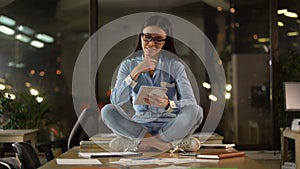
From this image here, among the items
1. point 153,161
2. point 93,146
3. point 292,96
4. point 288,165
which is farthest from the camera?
point 292,96

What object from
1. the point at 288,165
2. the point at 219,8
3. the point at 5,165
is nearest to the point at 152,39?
the point at 5,165

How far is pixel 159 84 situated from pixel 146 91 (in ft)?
0.90

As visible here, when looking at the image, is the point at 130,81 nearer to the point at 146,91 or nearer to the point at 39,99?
the point at 146,91

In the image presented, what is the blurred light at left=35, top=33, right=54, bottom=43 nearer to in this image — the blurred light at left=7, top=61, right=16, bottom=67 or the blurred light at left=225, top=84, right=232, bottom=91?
the blurred light at left=7, top=61, right=16, bottom=67

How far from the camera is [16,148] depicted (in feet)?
9.12

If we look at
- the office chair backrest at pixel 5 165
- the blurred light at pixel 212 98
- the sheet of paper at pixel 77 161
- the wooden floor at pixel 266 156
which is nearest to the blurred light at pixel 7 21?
the blurred light at pixel 212 98

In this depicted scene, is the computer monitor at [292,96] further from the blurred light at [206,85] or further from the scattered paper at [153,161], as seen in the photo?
the scattered paper at [153,161]

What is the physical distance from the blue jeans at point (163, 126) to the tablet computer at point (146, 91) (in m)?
0.14

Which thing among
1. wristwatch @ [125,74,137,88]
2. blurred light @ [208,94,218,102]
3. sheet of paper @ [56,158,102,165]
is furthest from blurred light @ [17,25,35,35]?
sheet of paper @ [56,158,102,165]

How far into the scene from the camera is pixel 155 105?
2924mm

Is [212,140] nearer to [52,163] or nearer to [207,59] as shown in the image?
[52,163]

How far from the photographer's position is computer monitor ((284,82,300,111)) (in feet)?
17.9

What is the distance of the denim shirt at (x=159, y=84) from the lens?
10.0 feet

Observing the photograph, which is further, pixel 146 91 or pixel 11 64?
pixel 11 64
